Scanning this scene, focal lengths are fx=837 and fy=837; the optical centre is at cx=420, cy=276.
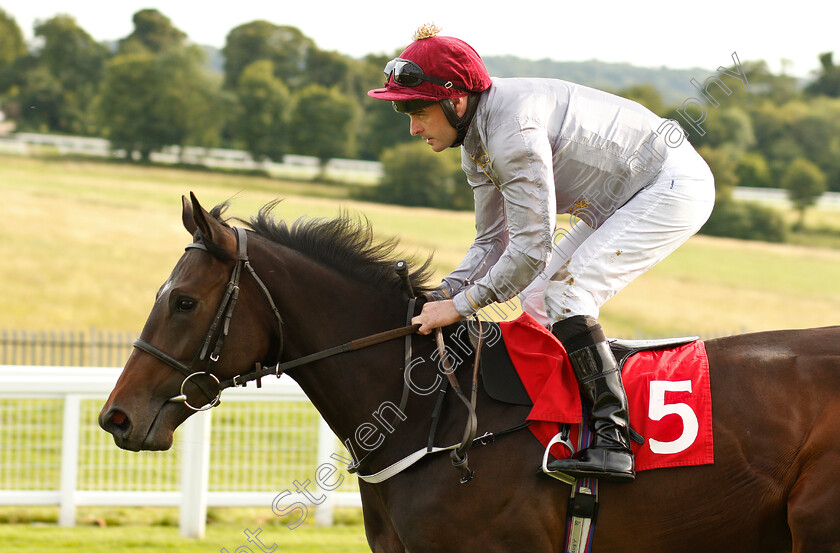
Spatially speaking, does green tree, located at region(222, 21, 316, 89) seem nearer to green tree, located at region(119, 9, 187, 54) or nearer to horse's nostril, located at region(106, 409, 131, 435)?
green tree, located at region(119, 9, 187, 54)

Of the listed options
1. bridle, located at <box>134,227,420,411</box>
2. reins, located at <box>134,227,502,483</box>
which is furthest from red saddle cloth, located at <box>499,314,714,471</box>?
bridle, located at <box>134,227,420,411</box>

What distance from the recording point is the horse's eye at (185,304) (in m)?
2.62

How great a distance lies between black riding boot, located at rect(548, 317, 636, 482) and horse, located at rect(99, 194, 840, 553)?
0.10 meters

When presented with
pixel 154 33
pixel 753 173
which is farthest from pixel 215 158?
pixel 753 173

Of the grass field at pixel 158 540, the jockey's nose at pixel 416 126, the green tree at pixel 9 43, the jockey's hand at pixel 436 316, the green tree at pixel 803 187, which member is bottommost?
the grass field at pixel 158 540

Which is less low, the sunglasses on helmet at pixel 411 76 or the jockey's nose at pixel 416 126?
the sunglasses on helmet at pixel 411 76

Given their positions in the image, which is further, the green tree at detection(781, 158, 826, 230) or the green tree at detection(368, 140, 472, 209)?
the green tree at detection(781, 158, 826, 230)

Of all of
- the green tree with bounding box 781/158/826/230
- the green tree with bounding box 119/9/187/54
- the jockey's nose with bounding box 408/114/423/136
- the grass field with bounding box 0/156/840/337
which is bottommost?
the grass field with bounding box 0/156/840/337

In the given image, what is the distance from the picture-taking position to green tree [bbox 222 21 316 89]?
5306cm

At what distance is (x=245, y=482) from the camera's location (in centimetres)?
604

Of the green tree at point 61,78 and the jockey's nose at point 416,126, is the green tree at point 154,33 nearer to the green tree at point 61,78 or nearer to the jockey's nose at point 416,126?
the green tree at point 61,78

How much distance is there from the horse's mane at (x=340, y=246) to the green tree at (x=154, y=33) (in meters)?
51.6

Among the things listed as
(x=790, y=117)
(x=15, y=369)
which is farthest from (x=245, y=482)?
(x=790, y=117)

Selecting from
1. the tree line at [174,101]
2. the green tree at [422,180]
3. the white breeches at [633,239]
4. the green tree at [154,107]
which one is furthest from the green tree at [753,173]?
the white breeches at [633,239]
